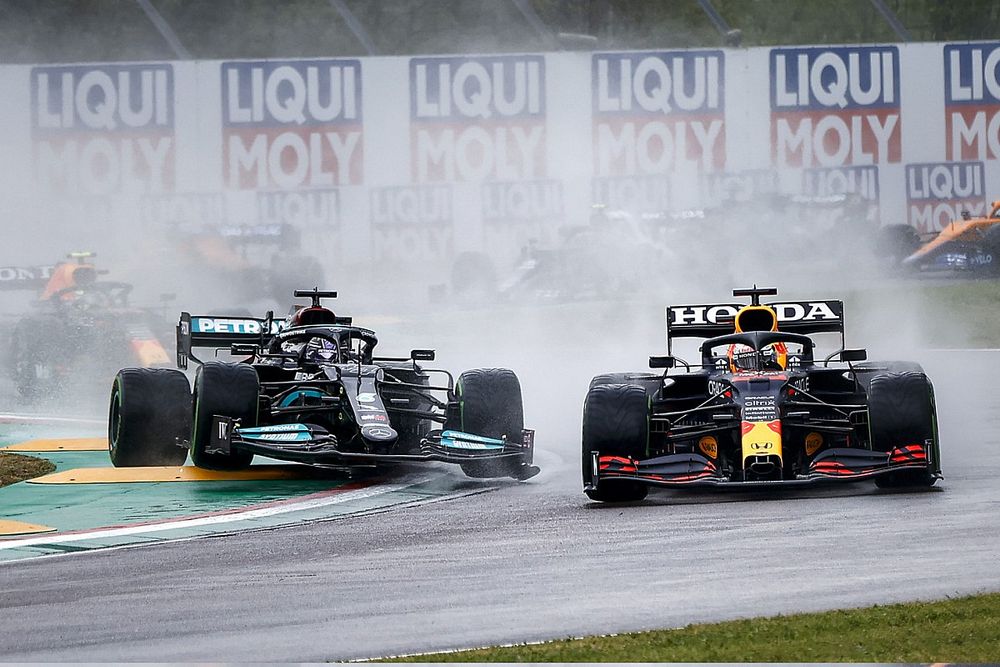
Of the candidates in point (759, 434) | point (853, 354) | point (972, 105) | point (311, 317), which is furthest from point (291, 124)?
point (759, 434)

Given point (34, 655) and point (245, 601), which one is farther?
point (245, 601)

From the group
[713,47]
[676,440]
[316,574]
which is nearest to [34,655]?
[316,574]

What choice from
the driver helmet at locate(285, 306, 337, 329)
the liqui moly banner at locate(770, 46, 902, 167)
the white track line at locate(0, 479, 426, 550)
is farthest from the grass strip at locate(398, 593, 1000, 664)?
the liqui moly banner at locate(770, 46, 902, 167)

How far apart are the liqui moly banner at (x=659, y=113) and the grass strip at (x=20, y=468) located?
18138mm

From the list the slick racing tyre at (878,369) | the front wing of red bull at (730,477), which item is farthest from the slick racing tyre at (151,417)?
the slick racing tyre at (878,369)

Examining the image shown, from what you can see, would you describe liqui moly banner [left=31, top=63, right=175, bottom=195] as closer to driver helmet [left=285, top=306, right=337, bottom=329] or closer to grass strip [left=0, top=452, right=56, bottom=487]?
grass strip [left=0, top=452, right=56, bottom=487]

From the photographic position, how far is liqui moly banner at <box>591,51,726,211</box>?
3212 centimetres

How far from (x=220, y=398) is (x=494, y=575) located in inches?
202

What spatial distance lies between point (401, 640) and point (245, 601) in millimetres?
1216

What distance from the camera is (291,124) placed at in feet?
103

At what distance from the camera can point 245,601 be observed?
866 cm

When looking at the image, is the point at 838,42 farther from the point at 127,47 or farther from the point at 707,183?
the point at 127,47

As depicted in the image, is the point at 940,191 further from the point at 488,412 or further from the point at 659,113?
the point at 488,412

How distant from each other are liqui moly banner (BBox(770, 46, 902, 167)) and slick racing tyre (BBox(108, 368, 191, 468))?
19950 millimetres
